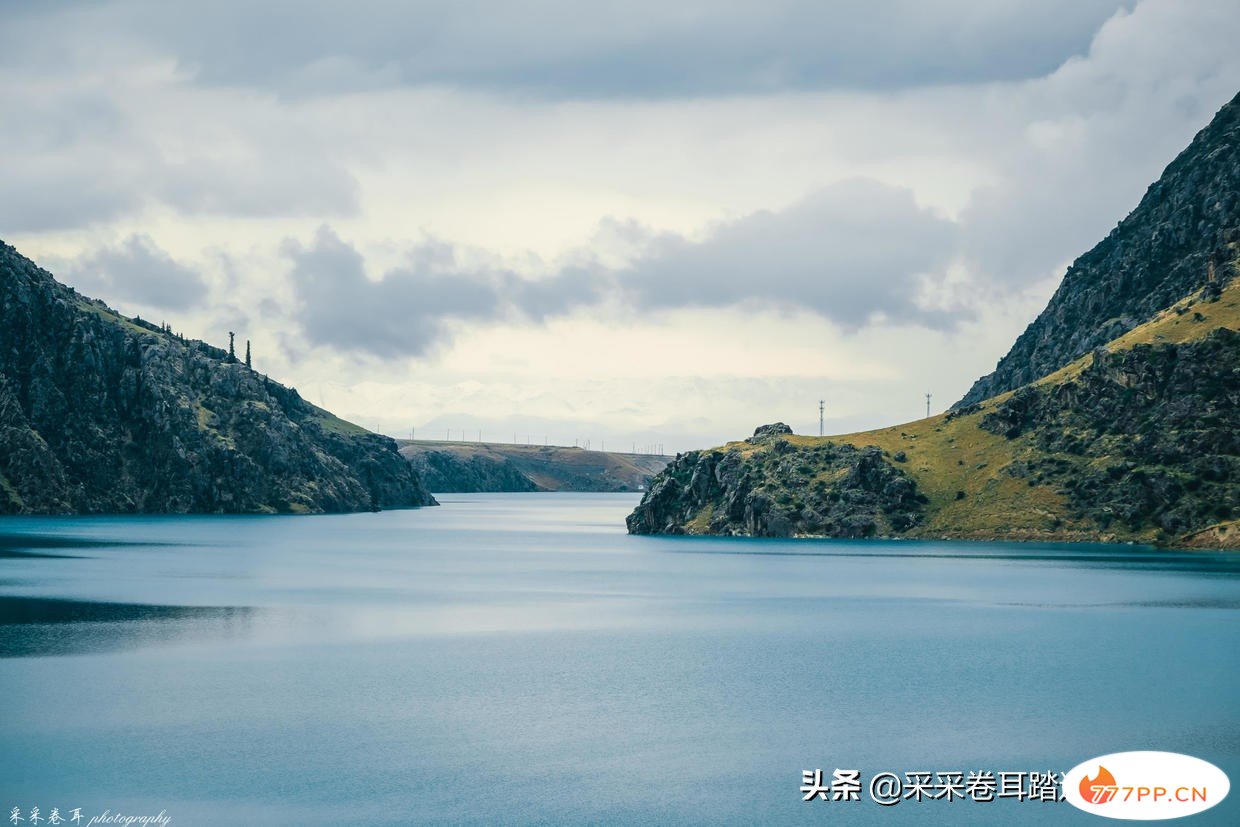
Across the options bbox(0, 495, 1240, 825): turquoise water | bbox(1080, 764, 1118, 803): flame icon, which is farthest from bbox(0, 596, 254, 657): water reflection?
bbox(1080, 764, 1118, 803): flame icon

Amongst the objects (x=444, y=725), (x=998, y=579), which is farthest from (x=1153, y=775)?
(x=998, y=579)

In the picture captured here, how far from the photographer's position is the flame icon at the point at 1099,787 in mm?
64250

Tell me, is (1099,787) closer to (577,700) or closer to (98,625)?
(577,700)

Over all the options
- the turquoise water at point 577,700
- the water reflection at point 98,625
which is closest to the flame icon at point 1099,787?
the turquoise water at point 577,700

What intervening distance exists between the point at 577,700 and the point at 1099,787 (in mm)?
37603

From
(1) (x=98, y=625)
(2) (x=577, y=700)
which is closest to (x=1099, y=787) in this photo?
(2) (x=577, y=700)

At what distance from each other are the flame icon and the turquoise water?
319cm

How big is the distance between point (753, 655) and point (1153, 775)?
4749 centimetres

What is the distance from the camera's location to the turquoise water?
62969mm

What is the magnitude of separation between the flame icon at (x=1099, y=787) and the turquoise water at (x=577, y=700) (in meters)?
3.19

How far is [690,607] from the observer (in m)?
152

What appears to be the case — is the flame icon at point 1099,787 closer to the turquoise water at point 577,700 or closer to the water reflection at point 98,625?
the turquoise water at point 577,700

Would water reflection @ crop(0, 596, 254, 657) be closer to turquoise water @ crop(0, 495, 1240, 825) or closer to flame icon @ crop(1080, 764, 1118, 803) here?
turquoise water @ crop(0, 495, 1240, 825)

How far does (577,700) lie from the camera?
8825 cm
